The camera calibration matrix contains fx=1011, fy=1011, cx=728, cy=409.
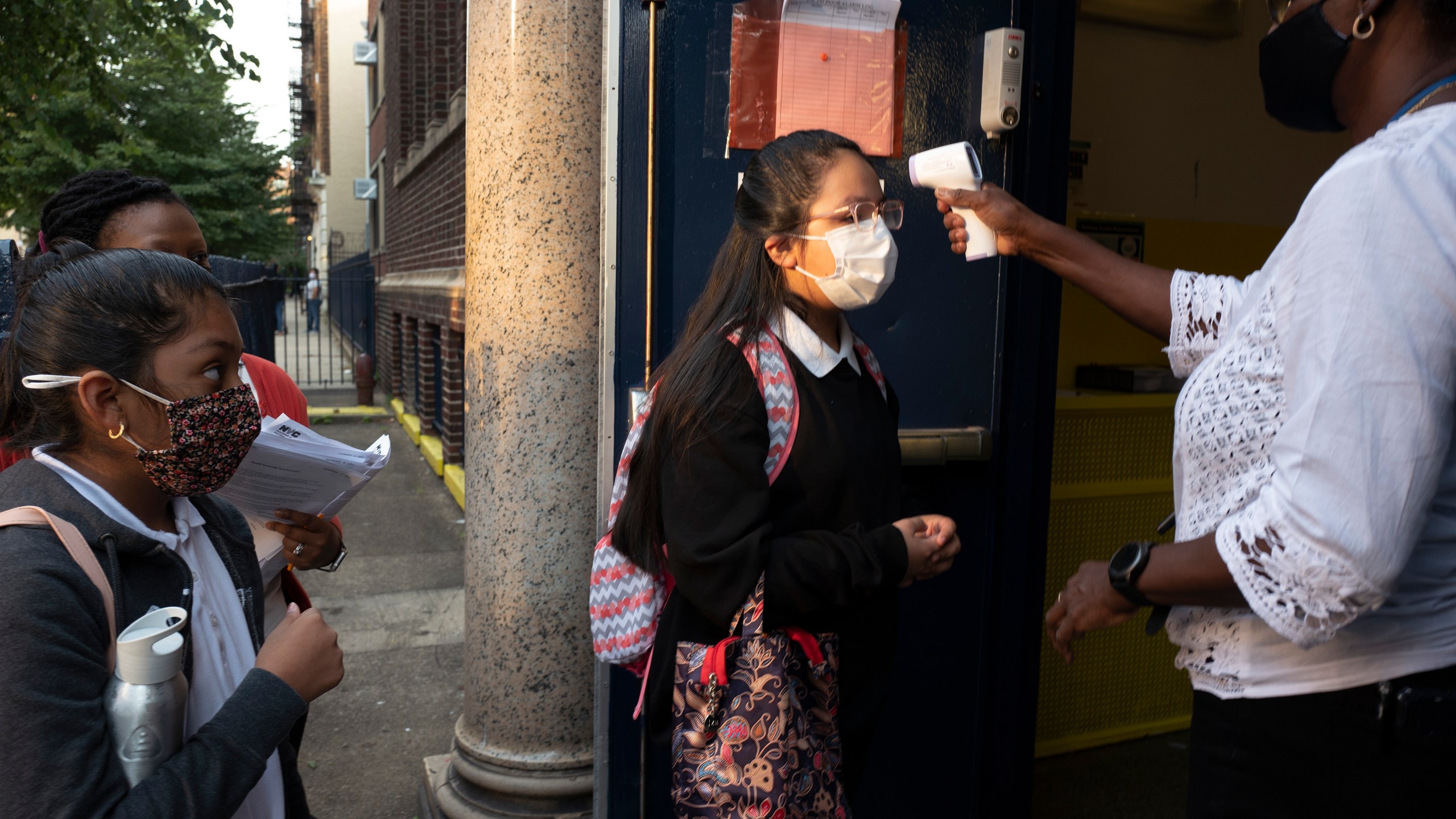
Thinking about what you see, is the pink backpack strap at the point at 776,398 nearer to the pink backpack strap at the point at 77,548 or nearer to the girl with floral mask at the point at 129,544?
the girl with floral mask at the point at 129,544

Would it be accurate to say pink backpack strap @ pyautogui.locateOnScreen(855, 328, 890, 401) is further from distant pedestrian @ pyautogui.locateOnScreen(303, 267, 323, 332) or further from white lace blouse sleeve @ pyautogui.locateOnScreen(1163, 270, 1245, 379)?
distant pedestrian @ pyautogui.locateOnScreen(303, 267, 323, 332)

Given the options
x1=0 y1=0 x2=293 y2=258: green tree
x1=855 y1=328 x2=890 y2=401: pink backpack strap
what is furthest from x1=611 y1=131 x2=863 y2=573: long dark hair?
x1=0 y1=0 x2=293 y2=258: green tree

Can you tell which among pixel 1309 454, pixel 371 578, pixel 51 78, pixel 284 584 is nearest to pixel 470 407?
pixel 284 584

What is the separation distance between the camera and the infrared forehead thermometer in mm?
2240

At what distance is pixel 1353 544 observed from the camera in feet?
4.07

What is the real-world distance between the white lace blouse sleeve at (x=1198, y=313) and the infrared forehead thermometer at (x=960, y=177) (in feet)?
1.39

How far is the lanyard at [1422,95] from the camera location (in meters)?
1.38

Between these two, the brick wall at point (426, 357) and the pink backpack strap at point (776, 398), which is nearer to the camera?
the pink backpack strap at point (776, 398)

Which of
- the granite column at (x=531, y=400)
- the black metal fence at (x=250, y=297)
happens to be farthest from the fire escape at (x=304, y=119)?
the granite column at (x=531, y=400)

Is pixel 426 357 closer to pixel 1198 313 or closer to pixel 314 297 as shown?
pixel 1198 313

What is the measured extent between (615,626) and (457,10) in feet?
26.1

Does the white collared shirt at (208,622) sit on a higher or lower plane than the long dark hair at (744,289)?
lower

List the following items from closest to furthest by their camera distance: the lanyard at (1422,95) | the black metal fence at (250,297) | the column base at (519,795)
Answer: the lanyard at (1422,95) → the column base at (519,795) → the black metal fence at (250,297)

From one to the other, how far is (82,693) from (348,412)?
1093cm
